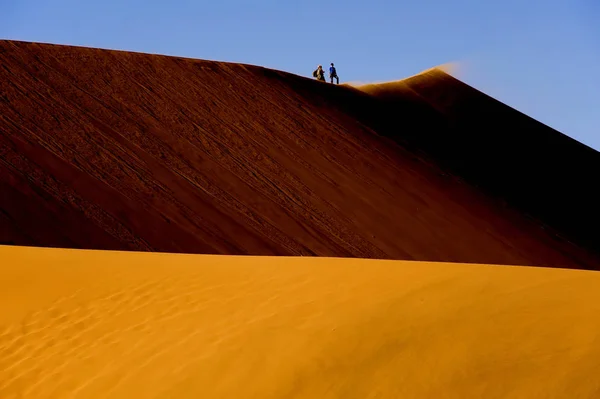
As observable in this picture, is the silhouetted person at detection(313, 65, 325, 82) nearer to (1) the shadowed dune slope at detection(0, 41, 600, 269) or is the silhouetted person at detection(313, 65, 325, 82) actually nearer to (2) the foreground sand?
(1) the shadowed dune slope at detection(0, 41, 600, 269)

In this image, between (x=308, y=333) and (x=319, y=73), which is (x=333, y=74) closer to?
(x=319, y=73)

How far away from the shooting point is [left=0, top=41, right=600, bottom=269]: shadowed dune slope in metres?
18.3

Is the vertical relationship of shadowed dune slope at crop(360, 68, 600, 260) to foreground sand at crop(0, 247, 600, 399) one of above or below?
above

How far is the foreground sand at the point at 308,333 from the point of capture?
18.2 ft

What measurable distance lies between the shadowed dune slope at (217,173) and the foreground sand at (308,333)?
30.3 feet

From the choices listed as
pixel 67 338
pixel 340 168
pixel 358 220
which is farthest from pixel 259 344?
pixel 340 168

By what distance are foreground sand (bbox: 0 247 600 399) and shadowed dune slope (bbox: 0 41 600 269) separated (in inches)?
364

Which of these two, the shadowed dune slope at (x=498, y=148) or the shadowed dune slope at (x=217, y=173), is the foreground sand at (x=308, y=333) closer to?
the shadowed dune slope at (x=217, y=173)

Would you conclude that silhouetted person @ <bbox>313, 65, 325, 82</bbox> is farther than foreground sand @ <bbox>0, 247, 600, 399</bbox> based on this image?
Yes

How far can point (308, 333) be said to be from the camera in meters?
6.38

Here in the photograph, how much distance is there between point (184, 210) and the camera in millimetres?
19266

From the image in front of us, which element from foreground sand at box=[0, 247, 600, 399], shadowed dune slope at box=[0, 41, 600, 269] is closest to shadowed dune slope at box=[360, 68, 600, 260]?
shadowed dune slope at box=[0, 41, 600, 269]

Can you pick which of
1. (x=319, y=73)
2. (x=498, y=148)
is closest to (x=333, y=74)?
(x=319, y=73)

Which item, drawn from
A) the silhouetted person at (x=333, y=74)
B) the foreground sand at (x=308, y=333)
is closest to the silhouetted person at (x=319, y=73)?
the silhouetted person at (x=333, y=74)
